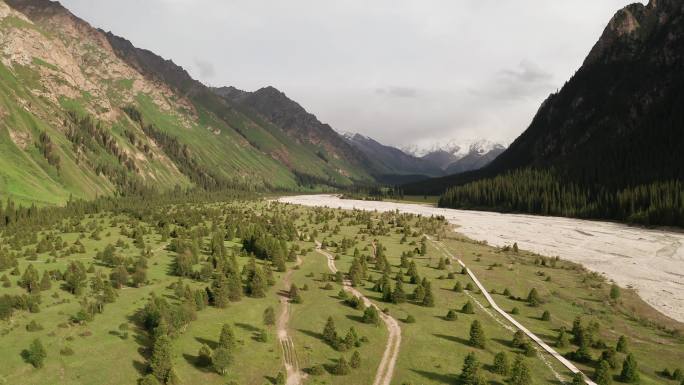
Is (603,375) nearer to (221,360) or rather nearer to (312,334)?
(312,334)

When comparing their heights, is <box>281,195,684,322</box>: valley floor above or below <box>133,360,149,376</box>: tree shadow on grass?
above

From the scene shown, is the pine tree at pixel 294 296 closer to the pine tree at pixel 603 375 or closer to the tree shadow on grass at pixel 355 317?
the tree shadow on grass at pixel 355 317

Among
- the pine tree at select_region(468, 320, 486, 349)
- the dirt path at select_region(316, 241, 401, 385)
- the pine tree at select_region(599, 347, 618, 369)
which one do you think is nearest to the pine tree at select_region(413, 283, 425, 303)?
the dirt path at select_region(316, 241, 401, 385)

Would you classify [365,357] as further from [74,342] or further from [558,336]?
[74,342]

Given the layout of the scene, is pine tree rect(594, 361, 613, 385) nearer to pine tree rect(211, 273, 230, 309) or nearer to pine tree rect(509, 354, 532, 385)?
pine tree rect(509, 354, 532, 385)

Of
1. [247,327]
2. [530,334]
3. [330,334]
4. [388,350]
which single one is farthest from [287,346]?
[530,334]

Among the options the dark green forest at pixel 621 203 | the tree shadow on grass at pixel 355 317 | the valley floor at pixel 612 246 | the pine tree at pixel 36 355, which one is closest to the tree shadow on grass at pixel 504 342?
the tree shadow on grass at pixel 355 317
